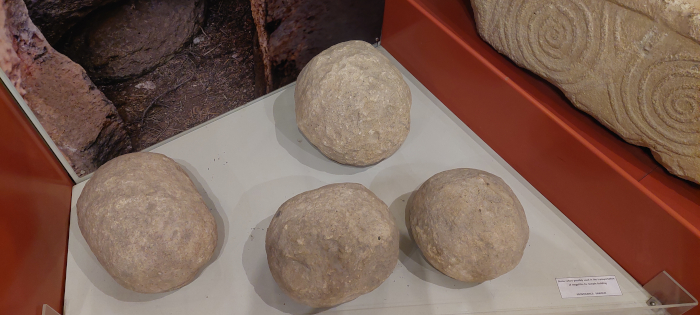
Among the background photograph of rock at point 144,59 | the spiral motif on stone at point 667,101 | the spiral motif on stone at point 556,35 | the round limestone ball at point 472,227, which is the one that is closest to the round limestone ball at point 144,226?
the background photograph of rock at point 144,59

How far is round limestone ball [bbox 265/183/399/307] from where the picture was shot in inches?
68.0

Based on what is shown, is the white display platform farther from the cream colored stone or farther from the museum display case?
the cream colored stone

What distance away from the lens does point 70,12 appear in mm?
1856

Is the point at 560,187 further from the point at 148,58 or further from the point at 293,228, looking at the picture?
the point at 148,58

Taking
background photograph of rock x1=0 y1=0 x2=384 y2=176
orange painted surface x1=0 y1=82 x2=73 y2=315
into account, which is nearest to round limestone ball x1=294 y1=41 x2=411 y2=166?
background photograph of rock x1=0 y1=0 x2=384 y2=176

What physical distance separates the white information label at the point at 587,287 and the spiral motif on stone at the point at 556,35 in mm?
898

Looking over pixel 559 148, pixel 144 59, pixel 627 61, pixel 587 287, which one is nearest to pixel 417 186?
pixel 559 148

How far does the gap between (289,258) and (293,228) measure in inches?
4.4

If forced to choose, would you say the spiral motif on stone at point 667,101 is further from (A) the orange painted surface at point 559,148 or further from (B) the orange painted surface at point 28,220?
(B) the orange painted surface at point 28,220

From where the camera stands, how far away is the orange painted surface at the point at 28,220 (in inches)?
69.3

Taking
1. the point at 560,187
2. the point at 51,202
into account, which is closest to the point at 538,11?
the point at 560,187

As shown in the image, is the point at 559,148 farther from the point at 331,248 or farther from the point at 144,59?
the point at 144,59

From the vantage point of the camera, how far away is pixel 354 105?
2053 mm

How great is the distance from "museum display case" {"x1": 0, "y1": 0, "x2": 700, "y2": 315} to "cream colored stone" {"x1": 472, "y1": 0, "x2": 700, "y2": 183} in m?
0.14
